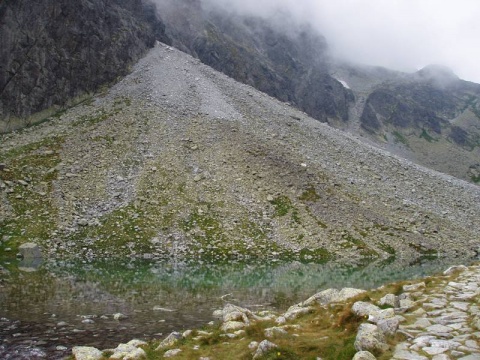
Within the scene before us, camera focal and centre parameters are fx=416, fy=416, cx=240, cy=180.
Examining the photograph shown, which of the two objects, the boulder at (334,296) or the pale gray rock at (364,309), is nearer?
the pale gray rock at (364,309)

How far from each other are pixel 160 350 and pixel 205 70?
3719 inches

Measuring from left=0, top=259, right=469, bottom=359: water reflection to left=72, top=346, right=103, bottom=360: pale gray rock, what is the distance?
1.32 metres

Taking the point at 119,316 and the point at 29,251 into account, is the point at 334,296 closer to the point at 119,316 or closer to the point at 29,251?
the point at 119,316

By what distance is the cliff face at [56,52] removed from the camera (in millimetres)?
78812

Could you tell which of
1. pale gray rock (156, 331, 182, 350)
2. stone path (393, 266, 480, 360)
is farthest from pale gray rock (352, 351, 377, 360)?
pale gray rock (156, 331, 182, 350)

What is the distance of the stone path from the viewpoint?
10312 mm

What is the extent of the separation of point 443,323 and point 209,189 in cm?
5053

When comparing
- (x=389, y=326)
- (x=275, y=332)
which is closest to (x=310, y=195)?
(x=275, y=332)

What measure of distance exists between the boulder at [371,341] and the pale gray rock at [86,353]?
9.40 m

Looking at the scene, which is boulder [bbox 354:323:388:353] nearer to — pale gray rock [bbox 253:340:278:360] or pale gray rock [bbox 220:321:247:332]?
pale gray rock [bbox 253:340:278:360]

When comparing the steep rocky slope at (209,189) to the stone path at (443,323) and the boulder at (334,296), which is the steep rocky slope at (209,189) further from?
the stone path at (443,323)

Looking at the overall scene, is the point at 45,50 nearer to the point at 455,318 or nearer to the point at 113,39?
the point at 113,39

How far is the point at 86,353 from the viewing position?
15.6 meters

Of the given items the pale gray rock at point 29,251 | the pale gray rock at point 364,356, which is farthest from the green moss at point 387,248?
the pale gray rock at point 364,356
